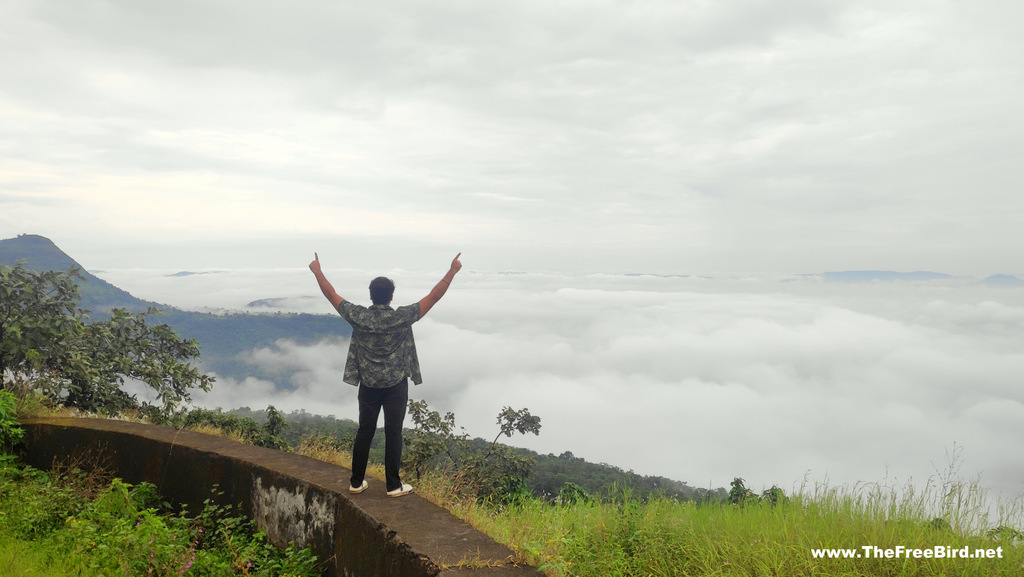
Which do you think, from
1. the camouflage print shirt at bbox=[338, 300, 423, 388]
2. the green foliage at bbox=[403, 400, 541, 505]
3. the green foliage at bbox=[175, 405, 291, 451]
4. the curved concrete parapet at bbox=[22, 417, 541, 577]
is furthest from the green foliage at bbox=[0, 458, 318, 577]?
the green foliage at bbox=[175, 405, 291, 451]

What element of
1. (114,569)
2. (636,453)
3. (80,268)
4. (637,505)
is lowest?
(636,453)

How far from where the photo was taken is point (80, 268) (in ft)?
31.4

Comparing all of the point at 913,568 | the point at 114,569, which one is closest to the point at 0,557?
the point at 114,569

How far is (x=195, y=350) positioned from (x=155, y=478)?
699cm

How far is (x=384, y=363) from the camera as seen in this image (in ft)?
14.0

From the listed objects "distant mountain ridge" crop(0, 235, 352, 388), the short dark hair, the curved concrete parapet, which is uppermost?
the short dark hair

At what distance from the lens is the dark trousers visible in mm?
4312

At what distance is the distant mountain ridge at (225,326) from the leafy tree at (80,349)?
479 ft

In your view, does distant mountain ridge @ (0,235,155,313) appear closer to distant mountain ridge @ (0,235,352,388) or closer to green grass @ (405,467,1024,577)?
distant mountain ridge @ (0,235,352,388)

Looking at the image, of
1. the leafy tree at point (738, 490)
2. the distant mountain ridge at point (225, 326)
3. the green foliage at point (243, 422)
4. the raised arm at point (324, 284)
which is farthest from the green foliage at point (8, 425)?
the distant mountain ridge at point (225, 326)

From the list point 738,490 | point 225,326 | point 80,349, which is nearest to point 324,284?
point 738,490

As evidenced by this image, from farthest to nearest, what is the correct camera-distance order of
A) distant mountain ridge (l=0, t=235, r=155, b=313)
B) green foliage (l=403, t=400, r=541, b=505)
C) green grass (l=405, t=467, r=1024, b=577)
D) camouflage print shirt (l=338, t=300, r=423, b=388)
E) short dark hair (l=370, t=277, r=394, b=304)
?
distant mountain ridge (l=0, t=235, r=155, b=313) < green foliage (l=403, t=400, r=541, b=505) < short dark hair (l=370, t=277, r=394, b=304) < camouflage print shirt (l=338, t=300, r=423, b=388) < green grass (l=405, t=467, r=1024, b=577)

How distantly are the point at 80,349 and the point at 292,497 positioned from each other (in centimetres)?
767

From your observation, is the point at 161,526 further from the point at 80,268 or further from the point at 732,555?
the point at 80,268
